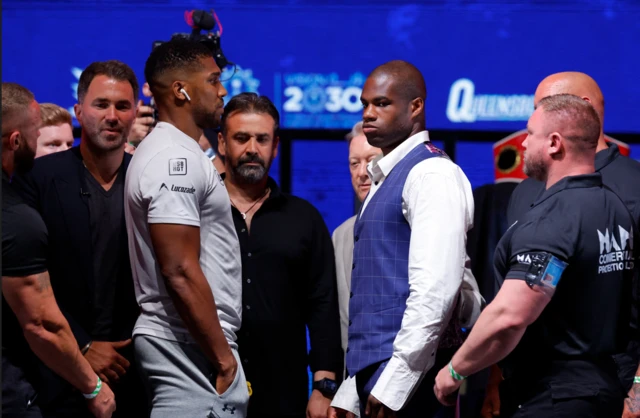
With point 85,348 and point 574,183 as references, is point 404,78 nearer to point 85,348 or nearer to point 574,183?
point 574,183

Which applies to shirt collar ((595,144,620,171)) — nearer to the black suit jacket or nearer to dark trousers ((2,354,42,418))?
the black suit jacket

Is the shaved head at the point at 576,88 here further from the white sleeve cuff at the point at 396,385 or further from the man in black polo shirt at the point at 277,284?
the white sleeve cuff at the point at 396,385

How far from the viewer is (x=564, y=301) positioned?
2266mm

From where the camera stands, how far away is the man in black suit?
2617mm

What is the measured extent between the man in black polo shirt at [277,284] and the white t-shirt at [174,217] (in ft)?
1.61

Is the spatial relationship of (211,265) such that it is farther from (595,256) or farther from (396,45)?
(396,45)

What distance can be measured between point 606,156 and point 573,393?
2.75ft

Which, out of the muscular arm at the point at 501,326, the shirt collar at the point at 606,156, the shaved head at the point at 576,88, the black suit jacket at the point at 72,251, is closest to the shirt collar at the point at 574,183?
the muscular arm at the point at 501,326

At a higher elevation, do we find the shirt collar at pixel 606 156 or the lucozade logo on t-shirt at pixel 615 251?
the shirt collar at pixel 606 156

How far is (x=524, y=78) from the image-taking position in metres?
4.92

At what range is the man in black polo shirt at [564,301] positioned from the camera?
2.21 m

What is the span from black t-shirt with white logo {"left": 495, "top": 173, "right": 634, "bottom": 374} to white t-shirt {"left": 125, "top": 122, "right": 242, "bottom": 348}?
76 centimetres

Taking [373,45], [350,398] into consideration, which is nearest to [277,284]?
[350,398]

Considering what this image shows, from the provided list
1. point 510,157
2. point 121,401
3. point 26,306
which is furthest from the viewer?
point 510,157
